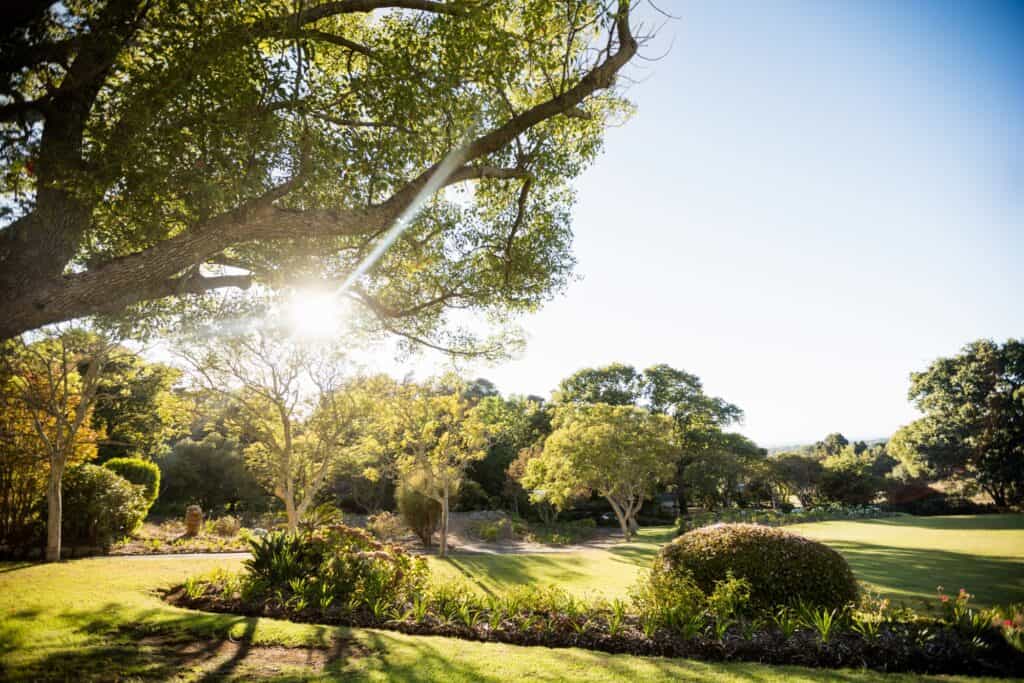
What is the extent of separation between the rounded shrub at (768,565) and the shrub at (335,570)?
4.36m

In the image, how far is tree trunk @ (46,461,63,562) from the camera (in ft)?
34.9

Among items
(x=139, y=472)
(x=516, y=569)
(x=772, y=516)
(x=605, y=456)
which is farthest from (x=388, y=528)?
(x=772, y=516)

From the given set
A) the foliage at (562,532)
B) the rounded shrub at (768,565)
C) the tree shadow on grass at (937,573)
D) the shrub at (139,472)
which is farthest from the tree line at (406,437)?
the tree shadow on grass at (937,573)

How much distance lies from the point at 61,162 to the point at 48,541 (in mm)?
10936

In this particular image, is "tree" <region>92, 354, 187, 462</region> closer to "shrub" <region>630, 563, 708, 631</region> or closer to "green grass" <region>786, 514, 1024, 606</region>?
"shrub" <region>630, 563, 708, 631</region>

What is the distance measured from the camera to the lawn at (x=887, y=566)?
11008mm

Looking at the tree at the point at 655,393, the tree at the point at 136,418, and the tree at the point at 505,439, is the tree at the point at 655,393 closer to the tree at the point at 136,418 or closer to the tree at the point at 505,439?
the tree at the point at 505,439

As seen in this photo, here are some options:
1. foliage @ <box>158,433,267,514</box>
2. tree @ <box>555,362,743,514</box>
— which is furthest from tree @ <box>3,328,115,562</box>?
tree @ <box>555,362,743,514</box>

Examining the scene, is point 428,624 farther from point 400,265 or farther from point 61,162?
point 61,162

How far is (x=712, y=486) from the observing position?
3378cm

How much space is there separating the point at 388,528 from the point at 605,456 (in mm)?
10206

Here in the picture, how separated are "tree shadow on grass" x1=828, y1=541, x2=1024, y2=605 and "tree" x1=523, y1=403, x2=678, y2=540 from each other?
893cm

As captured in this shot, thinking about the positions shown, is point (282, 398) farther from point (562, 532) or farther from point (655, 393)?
point (655, 393)

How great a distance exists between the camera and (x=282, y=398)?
41.0ft
